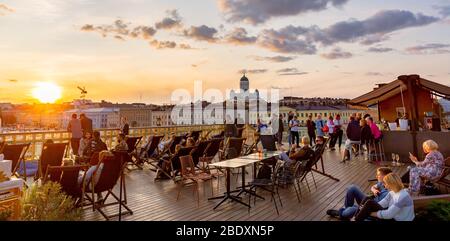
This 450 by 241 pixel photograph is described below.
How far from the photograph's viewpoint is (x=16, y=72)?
1101 cm

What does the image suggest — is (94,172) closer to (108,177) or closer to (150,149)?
(108,177)

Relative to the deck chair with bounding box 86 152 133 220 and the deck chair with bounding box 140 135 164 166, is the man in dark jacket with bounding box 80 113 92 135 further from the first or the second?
the deck chair with bounding box 86 152 133 220

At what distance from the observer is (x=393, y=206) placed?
335 cm

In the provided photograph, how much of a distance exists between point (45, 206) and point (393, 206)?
3.43m

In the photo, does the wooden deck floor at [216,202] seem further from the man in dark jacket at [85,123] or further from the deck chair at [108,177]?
the man in dark jacket at [85,123]

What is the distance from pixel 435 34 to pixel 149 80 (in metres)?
11.7

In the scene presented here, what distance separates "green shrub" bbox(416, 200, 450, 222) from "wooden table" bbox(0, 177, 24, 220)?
13.1ft

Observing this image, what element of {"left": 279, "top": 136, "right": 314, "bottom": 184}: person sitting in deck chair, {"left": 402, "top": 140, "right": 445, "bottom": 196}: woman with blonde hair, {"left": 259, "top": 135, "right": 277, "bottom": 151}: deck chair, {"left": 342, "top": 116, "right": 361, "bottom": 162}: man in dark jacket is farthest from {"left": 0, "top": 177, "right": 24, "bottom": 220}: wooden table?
{"left": 342, "top": 116, "right": 361, "bottom": 162}: man in dark jacket

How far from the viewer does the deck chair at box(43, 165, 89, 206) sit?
175 inches

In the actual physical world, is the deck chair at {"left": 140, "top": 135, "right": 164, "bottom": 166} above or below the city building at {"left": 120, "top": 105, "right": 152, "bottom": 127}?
below

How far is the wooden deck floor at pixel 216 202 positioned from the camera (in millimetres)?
4730

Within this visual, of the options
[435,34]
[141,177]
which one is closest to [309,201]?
[141,177]

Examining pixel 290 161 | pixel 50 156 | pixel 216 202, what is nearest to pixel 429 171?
pixel 290 161
